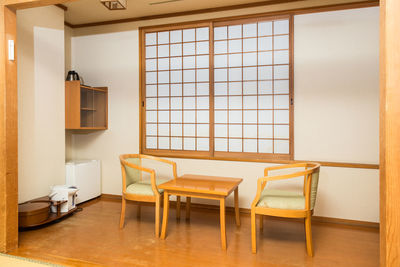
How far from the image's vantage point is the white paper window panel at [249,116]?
3.64 m

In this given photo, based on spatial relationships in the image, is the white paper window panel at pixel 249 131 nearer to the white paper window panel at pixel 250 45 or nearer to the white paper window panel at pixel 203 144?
the white paper window panel at pixel 203 144

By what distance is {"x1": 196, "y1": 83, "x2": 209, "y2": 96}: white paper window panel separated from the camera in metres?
3.82

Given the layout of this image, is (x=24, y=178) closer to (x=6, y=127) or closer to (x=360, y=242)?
(x=6, y=127)

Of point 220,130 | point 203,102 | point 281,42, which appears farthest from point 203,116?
point 281,42

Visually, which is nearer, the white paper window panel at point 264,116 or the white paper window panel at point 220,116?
the white paper window panel at point 264,116

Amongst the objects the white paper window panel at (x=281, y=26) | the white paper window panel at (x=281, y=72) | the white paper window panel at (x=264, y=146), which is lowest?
the white paper window panel at (x=264, y=146)

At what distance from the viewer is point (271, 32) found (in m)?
3.53

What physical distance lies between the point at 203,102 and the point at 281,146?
45.5 inches

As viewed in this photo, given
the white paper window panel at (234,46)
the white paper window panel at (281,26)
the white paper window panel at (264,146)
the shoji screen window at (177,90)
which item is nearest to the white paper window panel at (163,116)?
the shoji screen window at (177,90)

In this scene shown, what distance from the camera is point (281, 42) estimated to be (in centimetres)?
348

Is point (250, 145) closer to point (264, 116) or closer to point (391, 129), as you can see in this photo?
point (264, 116)

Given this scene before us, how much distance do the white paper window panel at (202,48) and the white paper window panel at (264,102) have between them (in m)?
0.95

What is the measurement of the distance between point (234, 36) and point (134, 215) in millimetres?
2574

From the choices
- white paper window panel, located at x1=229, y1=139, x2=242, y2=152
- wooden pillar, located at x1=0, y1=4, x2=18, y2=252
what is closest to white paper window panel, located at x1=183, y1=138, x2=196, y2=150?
white paper window panel, located at x1=229, y1=139, x2=242, y2=152
